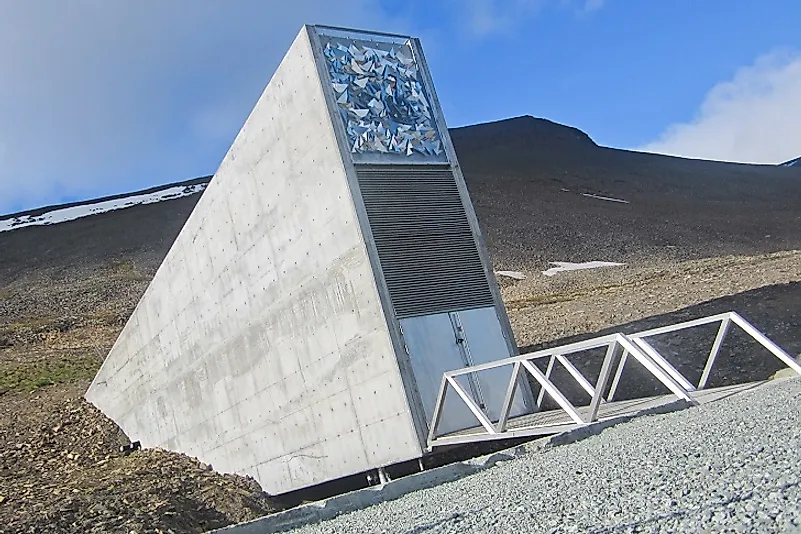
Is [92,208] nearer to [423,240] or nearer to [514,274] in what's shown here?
[514,274]

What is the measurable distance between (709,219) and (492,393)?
32744 millimetres

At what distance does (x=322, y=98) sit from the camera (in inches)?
346

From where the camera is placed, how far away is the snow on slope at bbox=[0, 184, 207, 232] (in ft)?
163

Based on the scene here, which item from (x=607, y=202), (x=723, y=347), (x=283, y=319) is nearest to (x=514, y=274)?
(x=607, y=202)

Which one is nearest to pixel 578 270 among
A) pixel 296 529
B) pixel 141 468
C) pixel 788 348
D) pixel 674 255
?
pixel 674 255

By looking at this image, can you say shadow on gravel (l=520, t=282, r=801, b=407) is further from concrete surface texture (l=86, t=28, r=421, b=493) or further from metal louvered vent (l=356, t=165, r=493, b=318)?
concrete surface texture (l=86, t=28, r=421, b=493)

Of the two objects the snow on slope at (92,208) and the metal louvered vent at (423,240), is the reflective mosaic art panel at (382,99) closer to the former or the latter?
the metal louvered vent at (423,240)

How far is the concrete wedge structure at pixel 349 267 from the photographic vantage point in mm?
8445

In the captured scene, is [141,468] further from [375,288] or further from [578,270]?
[578,270]

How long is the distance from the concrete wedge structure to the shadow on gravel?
2.51 meters

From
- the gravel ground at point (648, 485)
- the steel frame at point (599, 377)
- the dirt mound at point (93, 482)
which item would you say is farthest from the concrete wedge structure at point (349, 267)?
the gravel ground at point (648, 485)

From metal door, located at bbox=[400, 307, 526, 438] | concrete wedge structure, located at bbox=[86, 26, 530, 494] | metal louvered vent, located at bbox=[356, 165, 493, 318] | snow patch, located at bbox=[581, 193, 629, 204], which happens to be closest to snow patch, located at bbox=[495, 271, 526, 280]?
snow patch, located at bbox=[581, 193, 629, 204]

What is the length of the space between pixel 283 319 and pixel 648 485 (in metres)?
6.81

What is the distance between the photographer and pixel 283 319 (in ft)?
33.6
